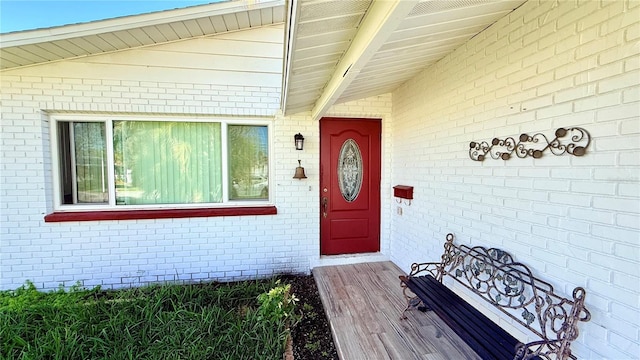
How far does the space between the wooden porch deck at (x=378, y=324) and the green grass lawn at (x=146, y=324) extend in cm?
50

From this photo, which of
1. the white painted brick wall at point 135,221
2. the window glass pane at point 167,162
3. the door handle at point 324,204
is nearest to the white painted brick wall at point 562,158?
the door handle at point 324,204

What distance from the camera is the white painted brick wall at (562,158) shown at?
128cm

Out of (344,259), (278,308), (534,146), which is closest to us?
(534,146)

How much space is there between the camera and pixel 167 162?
3424 mm

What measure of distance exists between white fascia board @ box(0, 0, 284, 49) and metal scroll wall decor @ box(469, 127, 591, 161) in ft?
8.36

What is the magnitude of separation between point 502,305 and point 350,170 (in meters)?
2.31

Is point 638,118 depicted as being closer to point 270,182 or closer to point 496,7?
point 496,7

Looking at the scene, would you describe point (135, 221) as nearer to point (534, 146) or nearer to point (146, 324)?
point (146, 324)

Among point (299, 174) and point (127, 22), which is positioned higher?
point (127, 22)

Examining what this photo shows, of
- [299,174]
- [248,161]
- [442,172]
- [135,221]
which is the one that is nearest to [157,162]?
[135,221]

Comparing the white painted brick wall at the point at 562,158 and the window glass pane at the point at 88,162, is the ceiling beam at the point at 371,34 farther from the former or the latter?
the window glass pane at the point at 88,162

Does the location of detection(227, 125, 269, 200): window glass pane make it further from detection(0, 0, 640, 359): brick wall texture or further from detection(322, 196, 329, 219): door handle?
detection(322, 196, 329, 219): door handle

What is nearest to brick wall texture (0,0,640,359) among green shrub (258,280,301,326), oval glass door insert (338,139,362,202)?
oval glass door insert (338,139,362,202)

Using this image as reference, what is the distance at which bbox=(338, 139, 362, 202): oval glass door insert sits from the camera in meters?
3.78
